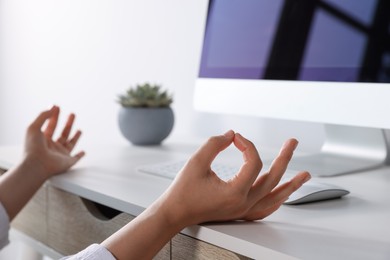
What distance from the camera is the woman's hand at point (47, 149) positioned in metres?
0.78

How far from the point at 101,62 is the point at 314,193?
3.97 ft

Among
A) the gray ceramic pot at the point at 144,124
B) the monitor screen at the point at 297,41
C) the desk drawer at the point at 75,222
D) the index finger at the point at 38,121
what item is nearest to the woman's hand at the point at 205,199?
the desk drawer at the point at 75,222

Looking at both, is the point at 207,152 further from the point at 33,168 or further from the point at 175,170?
the point at 33,168

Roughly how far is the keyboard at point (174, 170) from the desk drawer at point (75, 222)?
83 mm

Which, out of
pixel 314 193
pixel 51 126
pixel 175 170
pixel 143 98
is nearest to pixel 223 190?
pixel 314 193

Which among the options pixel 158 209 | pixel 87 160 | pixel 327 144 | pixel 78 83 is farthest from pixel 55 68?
pixel 158 209

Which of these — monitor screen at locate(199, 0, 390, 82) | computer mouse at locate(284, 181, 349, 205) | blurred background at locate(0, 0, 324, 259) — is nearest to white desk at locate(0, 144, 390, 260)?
computer mouse at locate(284, 181, 349, 205)

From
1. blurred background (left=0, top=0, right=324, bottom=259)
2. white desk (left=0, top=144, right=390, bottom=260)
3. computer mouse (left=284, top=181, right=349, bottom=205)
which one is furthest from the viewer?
blurred background (left=0, top=0, right=324, bottom=259)

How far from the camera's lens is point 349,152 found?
841mm

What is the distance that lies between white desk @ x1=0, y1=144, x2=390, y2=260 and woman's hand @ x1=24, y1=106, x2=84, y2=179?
21mm

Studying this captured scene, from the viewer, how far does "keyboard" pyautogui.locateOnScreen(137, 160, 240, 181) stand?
660mm

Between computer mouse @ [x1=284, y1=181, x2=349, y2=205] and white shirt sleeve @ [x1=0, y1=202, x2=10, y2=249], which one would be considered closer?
computer mouse @ [x1=284, y1=181, x2=349, y2=205]

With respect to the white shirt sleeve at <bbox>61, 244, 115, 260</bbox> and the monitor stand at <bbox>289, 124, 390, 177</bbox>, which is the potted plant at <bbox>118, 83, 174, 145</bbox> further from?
the white shirt sleeve at <bbox>61, 244, 115, 260</bbox>

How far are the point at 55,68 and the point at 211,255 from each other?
156 cm
